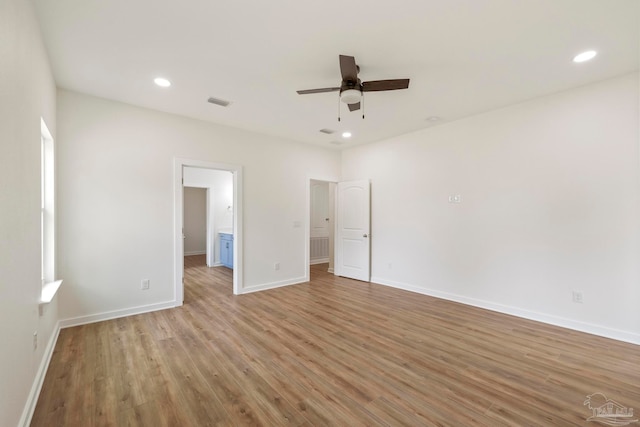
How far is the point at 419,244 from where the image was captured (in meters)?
4.80

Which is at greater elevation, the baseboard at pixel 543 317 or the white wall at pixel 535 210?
the white wall at pixel 535 210

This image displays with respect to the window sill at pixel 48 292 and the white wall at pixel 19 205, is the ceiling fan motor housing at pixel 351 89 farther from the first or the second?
the window sill at pixel 48 292

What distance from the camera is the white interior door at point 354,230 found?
5.61m

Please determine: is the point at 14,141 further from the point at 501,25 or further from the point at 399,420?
the point at 501,25

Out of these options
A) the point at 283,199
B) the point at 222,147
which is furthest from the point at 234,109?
the point at 283,199

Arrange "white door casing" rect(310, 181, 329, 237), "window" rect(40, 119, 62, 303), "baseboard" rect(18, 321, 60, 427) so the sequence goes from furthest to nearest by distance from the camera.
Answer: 1. "white door casing" rect(310, 181, 329, 237)
2. "window" rect(40, 119, 62, 303)
3. "baseboard" rect(18, 321, 60, 427)

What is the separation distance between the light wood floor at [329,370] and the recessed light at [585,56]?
282 cm

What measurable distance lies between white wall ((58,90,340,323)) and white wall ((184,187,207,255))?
537cm

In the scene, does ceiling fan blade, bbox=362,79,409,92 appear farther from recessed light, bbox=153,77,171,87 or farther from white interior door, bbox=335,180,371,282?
white interior door, bbox=335,180,371,282

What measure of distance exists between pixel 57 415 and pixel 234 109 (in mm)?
3491

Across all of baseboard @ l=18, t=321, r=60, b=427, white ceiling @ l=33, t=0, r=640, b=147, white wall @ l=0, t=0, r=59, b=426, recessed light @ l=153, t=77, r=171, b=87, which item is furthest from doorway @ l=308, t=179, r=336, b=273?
white wall @ l=0, t=0, r=59, b=426

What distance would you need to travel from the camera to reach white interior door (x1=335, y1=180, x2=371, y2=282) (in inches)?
221

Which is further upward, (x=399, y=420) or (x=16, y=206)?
(x=16, y=206)

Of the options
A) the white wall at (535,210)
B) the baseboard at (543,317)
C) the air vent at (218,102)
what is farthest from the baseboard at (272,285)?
the air vent at (218,102)
